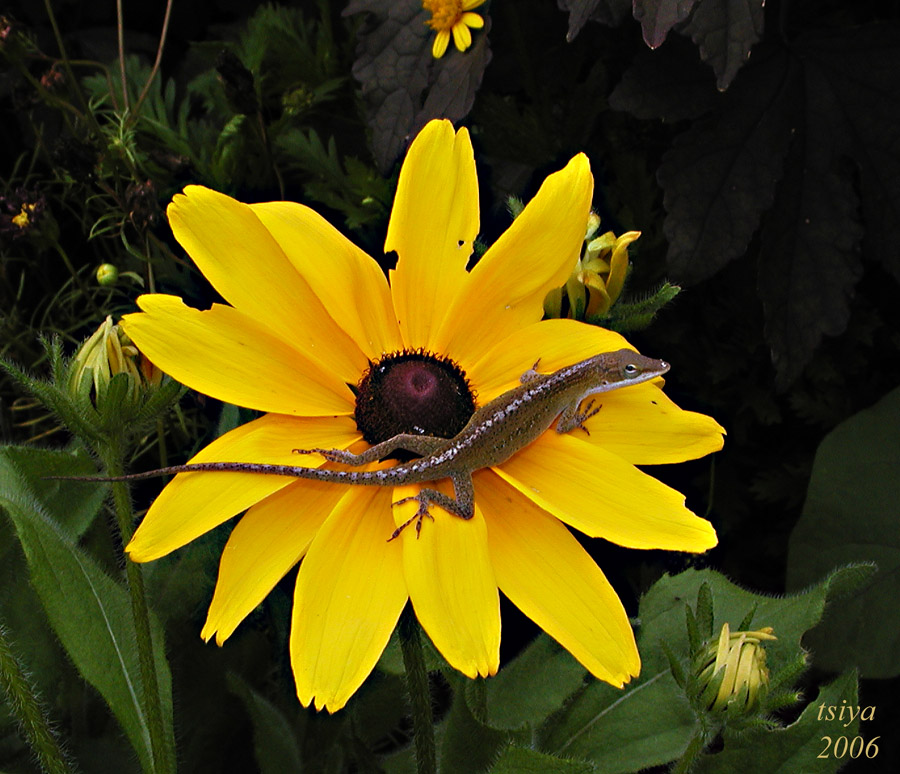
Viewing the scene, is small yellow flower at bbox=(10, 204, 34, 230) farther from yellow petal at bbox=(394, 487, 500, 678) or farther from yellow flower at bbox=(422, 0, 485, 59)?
yellow petal at bbox=(394, 487, 500, 678)

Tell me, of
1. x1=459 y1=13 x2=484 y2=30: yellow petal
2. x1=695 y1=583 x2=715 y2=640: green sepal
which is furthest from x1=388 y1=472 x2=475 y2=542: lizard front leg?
x1=459 y1=13 x2=484 y2=30: yellow petal

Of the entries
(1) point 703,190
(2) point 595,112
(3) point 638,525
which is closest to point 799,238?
(1) point 703,190

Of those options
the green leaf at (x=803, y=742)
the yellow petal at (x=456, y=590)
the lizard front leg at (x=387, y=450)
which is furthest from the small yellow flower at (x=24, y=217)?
the green leaf at (x=803, y=742)

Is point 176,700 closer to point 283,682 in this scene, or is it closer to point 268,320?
point 283,682

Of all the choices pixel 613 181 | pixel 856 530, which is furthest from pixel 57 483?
pixel 856 530

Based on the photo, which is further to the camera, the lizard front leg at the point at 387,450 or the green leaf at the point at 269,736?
the green leaf at the point at 269,736

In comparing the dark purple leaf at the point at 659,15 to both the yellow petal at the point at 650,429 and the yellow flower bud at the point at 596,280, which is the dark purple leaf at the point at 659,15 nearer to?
the yellow flower bud at the point at 596,280

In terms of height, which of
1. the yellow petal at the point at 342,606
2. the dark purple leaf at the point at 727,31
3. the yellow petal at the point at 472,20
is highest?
the dark purple leaf at the point at 727,31

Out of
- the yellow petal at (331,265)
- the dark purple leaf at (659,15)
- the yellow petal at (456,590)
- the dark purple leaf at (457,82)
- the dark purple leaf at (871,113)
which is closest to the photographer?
the yellow petal at (456,590)
